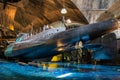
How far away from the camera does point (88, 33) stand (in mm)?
12977

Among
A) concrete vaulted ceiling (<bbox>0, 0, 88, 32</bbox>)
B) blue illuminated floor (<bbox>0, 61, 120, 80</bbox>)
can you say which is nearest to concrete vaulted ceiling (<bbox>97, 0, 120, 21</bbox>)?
concrete vaulted ceiling (<bbox>0, 0, 88, 32</bbox>)

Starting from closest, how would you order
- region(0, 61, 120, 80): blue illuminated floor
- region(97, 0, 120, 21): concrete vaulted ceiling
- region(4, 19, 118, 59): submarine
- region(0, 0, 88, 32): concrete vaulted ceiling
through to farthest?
region(0, 61, 120, 80): blue illuminated floor, region(4, 19, 118, 59): submarine, region(97, 0, 120, 21): concrete vaulted ceiling, region(0, 0, 88, 32): concrete vaulted ceiling

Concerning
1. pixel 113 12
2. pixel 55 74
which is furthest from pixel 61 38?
pixel 113 12

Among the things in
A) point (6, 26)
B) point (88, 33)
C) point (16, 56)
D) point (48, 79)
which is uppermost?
point (6, 26)

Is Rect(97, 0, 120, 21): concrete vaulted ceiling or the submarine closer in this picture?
the submarine

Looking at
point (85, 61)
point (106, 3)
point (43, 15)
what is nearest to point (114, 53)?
point (85, 61)

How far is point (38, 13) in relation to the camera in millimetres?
31016

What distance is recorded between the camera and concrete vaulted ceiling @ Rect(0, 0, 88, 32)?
2795cm

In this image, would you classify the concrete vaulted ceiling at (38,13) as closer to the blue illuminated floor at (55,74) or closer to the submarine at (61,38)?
the submarine at (61,38)

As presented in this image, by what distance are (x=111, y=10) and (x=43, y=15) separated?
44.6ft

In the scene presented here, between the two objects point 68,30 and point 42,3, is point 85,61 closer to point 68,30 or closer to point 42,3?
point 68,30

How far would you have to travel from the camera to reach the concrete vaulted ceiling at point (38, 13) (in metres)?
28.0

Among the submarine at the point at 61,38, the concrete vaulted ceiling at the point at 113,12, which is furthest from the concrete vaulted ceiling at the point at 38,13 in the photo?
the submarine at the point at 61,38

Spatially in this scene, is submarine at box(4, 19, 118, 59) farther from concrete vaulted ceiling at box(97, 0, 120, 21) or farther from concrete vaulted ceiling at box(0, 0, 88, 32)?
concrete vaulted ceiling at box(0, 0, 88, 32)
